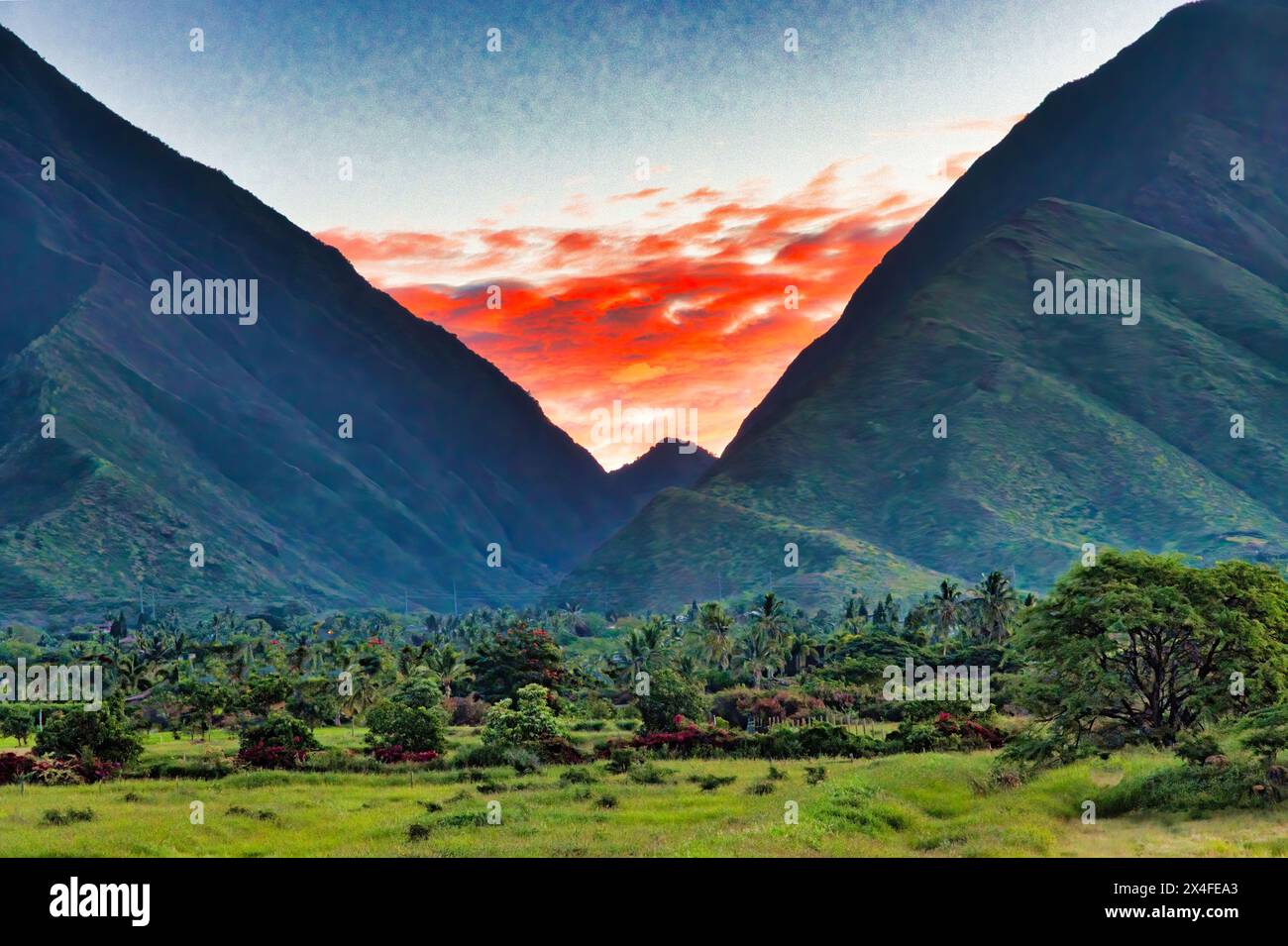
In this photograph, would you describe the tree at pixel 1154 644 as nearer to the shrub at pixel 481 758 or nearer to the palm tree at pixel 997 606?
the shrub at pixel 481 758

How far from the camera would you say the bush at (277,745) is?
67.2m

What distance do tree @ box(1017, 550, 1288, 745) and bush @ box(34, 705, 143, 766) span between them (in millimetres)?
47663

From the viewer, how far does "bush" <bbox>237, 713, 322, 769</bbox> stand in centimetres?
6719

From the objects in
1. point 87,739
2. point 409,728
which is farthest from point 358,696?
point 87,739

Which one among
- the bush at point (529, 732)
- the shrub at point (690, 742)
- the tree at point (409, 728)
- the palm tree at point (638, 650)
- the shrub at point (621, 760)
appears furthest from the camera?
the palm tree at point (638, 650)

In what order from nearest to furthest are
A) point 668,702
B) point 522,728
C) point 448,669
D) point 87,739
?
point 87,739
point 522,728
point 668,702
point 448,669

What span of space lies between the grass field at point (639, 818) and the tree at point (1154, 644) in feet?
9.14

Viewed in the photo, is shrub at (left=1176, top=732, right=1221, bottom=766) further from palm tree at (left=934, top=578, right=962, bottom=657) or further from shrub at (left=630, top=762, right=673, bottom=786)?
palm tree at (left=934, top=578, right=962, bottom=657)

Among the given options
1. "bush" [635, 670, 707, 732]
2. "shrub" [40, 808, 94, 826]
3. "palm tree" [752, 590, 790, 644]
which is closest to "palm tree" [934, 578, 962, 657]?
"palm tree" [752, 590, 790, 644]

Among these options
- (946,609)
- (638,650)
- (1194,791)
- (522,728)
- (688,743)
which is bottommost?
(688,743)

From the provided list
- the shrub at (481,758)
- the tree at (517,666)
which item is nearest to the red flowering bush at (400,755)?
the shrub at (481,758)

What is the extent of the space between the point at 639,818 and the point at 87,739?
115ft

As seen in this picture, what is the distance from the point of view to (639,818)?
46500 mm

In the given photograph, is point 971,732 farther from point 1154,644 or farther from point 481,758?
point 481,758
